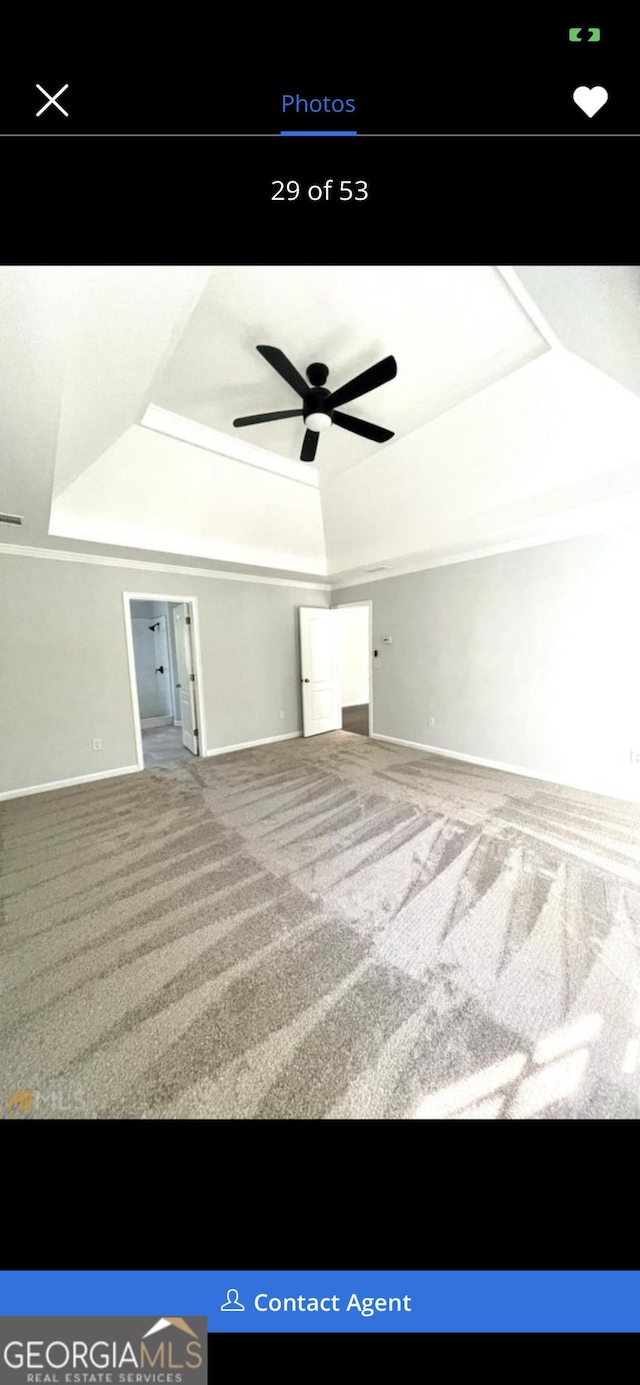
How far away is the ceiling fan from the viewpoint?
74.6 inches

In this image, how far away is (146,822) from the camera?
295 centimetres

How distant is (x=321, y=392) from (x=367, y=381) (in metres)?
0.33

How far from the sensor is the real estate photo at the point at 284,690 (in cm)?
125

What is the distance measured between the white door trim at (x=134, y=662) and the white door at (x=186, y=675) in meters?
0.08

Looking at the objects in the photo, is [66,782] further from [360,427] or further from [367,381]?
[367,381]

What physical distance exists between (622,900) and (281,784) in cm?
258

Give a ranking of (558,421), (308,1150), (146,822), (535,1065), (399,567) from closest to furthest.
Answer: (308,1150) → (535,1065) → (558,421) → (146,822) → (399,567)

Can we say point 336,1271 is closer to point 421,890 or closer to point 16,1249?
point 16,1249

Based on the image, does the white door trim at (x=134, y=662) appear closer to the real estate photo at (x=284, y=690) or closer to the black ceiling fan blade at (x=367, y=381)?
the real estate photo at (x=284, y=690)

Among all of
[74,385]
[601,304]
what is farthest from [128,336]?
[601,304]
